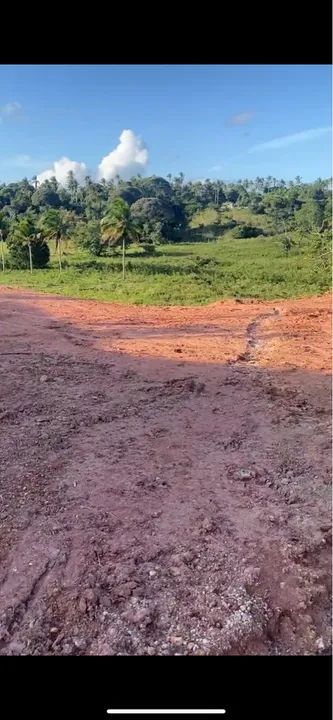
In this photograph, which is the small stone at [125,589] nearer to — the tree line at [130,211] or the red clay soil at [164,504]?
the red clay soil at [164,504]

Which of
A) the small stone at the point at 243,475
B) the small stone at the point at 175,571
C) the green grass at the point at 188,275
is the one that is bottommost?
the small stone at the point at 175,571

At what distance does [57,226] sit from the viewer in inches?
372

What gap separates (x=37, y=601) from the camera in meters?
1.34

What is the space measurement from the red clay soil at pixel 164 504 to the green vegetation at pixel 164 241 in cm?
339

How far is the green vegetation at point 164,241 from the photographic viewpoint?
7.21m

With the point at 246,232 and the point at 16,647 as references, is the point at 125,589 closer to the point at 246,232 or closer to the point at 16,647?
the point at 16,647

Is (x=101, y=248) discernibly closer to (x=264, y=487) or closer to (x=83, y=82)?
(x=83, y=82)

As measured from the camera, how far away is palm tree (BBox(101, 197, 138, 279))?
8484mm

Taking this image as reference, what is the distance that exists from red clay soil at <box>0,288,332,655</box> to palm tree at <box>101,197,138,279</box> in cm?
519

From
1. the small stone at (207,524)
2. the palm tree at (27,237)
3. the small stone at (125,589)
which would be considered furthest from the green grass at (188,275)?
the small stone at (125,589)

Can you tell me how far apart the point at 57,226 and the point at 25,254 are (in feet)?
3.18

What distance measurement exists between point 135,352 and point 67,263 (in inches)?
245

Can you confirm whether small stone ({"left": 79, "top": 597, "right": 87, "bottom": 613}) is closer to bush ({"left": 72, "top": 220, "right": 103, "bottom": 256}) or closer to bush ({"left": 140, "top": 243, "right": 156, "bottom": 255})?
bush ({"left": 140, "top": 243, "right": 156, "bottom": 255})
